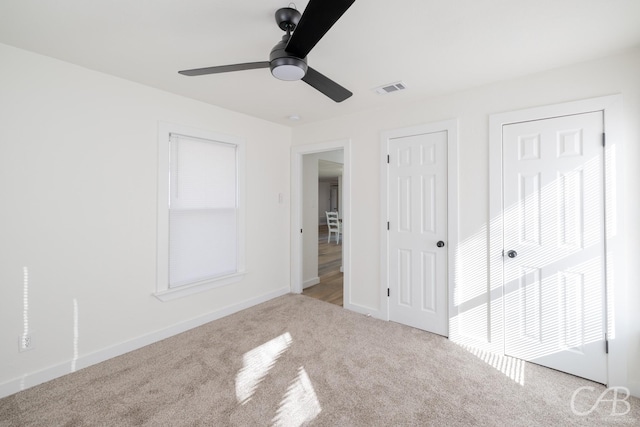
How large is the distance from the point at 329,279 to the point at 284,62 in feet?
13.1

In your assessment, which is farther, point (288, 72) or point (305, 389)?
point (305, 389)

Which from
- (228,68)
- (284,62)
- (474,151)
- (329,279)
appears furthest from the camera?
(329,279)

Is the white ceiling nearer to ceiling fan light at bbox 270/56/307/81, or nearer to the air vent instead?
the air vent

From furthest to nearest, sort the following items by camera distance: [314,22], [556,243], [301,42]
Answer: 1. [556,243]
2. [301,42]
3. [314,22]

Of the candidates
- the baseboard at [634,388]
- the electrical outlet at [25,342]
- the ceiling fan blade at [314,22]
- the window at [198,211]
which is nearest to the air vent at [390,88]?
the ceiling fan blade at [314,22]

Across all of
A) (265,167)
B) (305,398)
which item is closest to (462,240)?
(305,398)

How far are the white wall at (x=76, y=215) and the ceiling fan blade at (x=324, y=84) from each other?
69.8 inches

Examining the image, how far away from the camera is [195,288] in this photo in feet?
Answer: 9.98

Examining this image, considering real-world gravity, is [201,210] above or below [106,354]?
above

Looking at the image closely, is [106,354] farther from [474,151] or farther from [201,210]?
[474,151]

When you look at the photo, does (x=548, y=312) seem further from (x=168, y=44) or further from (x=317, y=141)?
(x=168, y=44)

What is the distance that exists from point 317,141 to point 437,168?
165 cm

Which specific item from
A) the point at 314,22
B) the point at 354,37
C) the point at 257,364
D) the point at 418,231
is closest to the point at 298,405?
the point at 257,364

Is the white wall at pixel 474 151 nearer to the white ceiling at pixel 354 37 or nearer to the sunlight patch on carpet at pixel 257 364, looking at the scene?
the white ceiling at pixel 354 37
